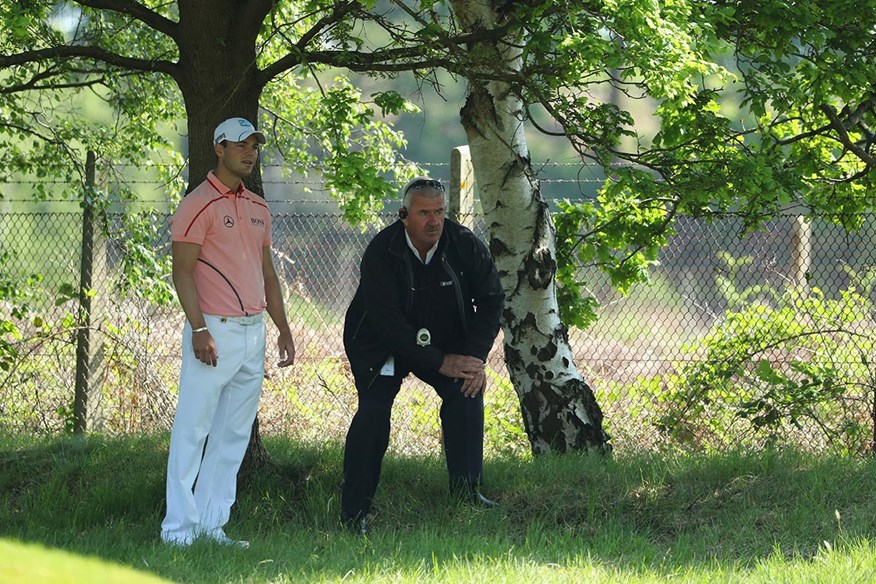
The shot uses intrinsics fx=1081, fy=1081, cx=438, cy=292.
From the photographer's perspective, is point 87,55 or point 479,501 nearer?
point 479,501

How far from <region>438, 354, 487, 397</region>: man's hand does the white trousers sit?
1.02 metres

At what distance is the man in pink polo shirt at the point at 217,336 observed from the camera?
5582 mm

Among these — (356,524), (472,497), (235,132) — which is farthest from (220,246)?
(472,497)

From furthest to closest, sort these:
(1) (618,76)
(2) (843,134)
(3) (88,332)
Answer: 1. (3) (88,332)
2. (2) (843,134)
3. (1) (618,76)

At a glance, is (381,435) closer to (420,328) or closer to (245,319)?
(420,328)

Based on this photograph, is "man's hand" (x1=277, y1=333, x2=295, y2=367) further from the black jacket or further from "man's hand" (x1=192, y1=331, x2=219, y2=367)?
"man's hand" (x1=192, y1=331, x2=219, y2=367)

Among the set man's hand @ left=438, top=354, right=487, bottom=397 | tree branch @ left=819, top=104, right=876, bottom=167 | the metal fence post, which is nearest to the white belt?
man's hand @ left=438, top=354, right=487, bottom=397

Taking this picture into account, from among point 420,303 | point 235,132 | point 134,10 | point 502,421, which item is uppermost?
point 134,10

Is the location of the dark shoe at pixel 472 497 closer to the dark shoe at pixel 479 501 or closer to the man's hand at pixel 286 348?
the dark shoe at pixel 479 501

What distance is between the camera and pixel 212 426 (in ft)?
19.3

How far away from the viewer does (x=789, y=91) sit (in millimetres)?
5891

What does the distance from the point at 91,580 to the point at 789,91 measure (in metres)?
5.40

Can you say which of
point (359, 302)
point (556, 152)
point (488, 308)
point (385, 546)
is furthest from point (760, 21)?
point (556, 152)

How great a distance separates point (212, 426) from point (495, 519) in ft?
5.39
